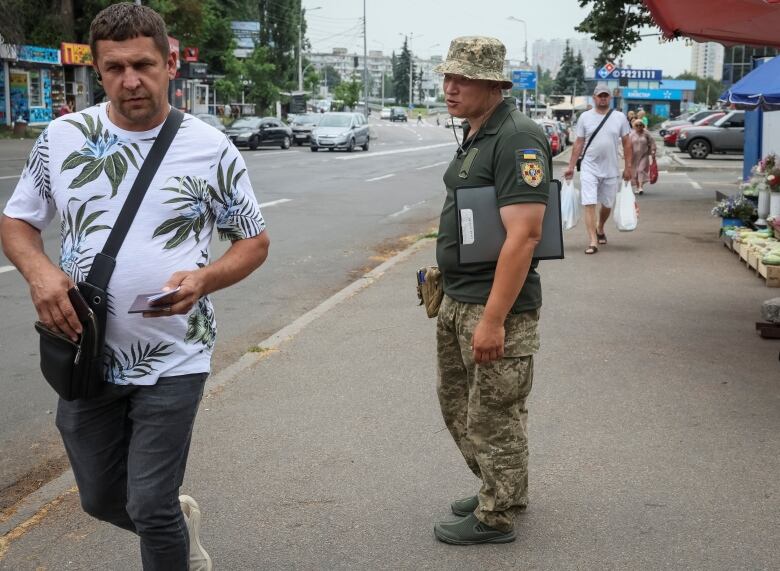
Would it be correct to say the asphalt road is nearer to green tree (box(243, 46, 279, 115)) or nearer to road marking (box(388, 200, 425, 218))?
road marking (box(388, 200, 425, 218))

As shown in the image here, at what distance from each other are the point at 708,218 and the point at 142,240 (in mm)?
14624

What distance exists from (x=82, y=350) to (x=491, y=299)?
1425 millimetres

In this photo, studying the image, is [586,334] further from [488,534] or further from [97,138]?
[97,138]

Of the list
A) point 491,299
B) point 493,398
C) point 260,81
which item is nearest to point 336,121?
point 260,81

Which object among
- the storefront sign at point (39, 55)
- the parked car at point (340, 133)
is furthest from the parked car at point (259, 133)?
the storefront sign at point (39, 55)

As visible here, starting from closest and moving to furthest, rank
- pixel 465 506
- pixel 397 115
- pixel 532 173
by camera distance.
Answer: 1. pixel 532 173
2. pixel 465 506
3. pixel 397 115

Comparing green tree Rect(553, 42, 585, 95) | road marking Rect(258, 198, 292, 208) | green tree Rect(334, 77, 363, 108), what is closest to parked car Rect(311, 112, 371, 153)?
road marking Rect(258, 198, 292, 208)

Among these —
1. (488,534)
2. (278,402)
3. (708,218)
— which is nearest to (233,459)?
(278,402)

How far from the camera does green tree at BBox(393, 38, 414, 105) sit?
187 m

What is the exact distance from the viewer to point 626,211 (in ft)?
38.2

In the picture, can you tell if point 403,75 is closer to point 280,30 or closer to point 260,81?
point 280,30

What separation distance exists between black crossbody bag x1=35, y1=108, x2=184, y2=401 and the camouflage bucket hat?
122 centimetres

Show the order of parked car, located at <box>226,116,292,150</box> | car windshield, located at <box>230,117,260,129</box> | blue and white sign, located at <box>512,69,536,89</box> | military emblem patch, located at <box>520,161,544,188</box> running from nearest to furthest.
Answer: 1. military emblem patch, located at <box>520,161,544,188</box>
2. parked car, located at <box>226,116,292,150</box>
3. car windshield, located at <box>230,117,260,129</box>
4. blue and white sign, located at <box>512,69,536,89</box>

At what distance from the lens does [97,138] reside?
2867 millimetres
